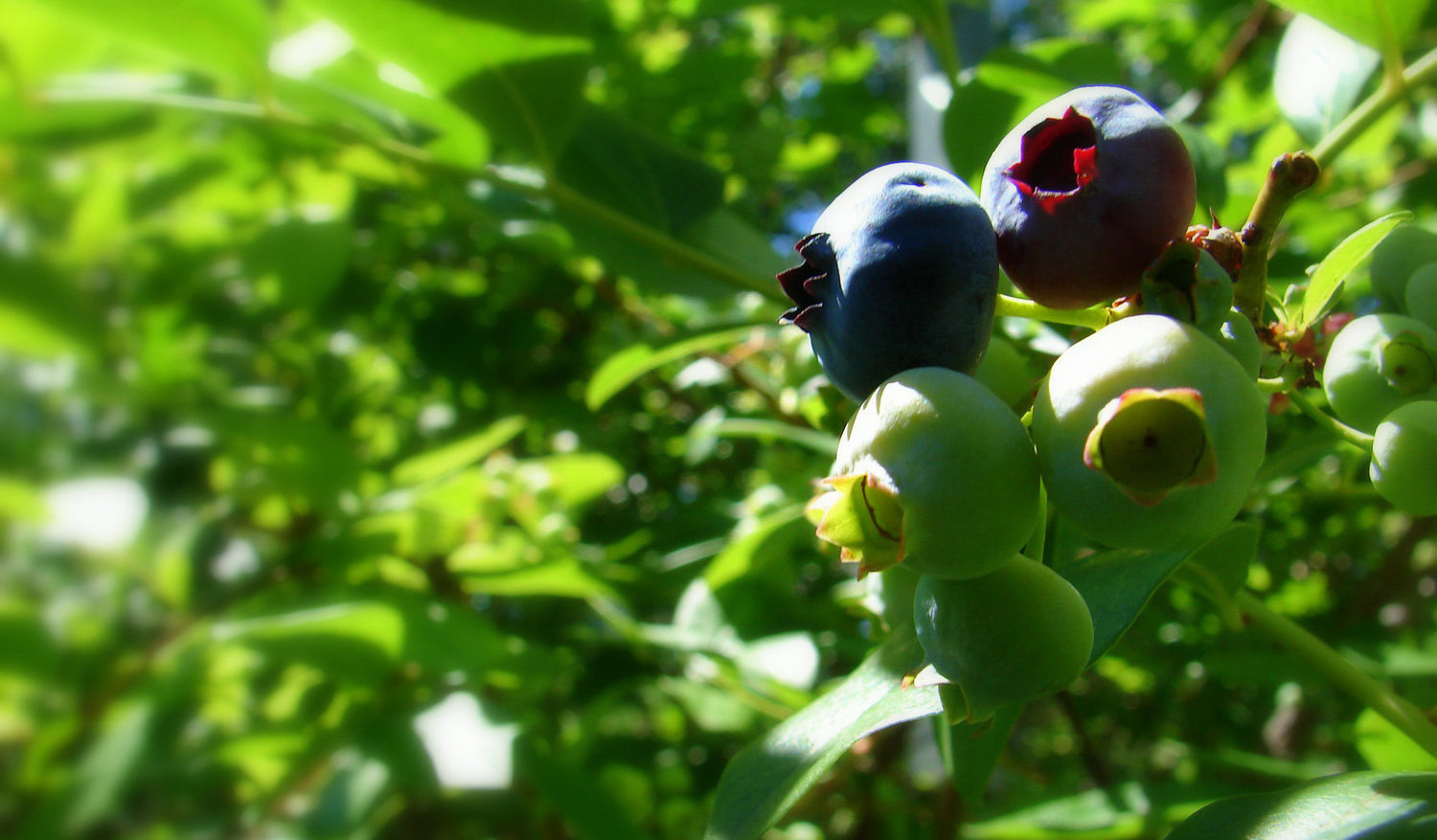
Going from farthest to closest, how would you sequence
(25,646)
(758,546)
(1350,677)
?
(25,646)
(758,546)
(1350,677)

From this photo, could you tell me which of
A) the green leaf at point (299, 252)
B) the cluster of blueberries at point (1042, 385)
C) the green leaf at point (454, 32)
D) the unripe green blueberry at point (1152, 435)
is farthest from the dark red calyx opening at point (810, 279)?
the green leaf at point (299, 252)

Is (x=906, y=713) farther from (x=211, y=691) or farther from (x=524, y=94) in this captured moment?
(x=211, y=691)

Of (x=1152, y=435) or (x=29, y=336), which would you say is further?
(x=29, y=336)

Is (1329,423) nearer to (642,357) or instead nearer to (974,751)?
(974,751)

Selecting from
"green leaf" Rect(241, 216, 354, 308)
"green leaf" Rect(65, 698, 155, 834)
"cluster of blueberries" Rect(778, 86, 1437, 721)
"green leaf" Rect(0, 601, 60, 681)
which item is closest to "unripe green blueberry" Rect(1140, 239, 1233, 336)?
"cluster of blueberries" Rect(778, 86, 1437, 721)

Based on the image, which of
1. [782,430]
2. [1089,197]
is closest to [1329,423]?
[1089,197]

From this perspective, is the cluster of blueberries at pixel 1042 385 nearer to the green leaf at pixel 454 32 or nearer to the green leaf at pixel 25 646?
the green leaf at pixel 454 32

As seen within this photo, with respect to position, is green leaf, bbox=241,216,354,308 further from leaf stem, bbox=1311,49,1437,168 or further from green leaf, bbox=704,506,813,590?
leaf stem, bbox=1311,49,1437,168

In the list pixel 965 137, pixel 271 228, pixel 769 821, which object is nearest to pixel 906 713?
pixel 769 821
